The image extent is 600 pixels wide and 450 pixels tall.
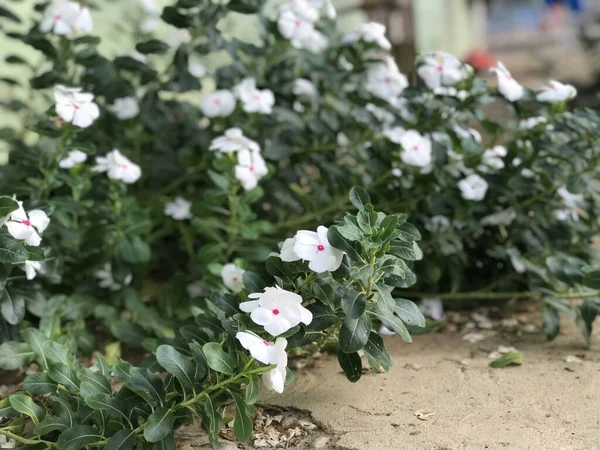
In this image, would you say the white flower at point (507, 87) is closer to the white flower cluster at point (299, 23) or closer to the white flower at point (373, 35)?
the white flower at point (373, 35)

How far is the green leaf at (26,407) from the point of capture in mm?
1675

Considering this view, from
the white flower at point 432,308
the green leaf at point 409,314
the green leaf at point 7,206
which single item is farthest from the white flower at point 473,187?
the green leaf at point 7,206

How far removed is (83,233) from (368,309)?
3.50 ft

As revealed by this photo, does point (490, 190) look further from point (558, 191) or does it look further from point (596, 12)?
point (596, 12)

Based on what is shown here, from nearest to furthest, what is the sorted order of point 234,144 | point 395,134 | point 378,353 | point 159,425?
point 159,425, point 378,353, point 234,144, point 395,134

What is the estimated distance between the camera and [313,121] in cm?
279

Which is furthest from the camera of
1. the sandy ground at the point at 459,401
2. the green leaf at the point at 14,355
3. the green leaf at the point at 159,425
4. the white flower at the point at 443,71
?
the white flower at the point at 443,71

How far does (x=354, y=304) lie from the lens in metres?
1.67

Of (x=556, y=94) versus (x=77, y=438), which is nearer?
(x=77, y=438)

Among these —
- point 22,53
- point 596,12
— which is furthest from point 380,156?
point 596,12

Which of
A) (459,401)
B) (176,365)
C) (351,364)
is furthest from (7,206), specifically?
(459,401)

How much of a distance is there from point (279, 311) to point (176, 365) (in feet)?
0.84

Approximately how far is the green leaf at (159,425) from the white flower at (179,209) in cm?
108

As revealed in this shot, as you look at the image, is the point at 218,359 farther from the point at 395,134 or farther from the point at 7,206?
the point at 395,134
